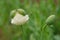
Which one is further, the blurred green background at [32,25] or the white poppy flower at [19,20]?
the blurred green background at [32,25]

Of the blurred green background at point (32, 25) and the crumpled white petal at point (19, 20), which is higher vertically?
the blurred green background at point (32, 25)

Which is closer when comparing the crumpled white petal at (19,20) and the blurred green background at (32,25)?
the crumpled white petal at (19,20)

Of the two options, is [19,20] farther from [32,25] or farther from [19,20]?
[32,25]

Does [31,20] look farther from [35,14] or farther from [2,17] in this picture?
[2,17]

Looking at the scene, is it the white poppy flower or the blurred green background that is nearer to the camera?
the white poppy flower

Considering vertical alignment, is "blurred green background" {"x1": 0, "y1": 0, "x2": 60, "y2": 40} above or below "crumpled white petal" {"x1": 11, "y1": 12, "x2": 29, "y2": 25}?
above

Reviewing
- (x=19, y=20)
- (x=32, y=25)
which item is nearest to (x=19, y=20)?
(x=19, y=20)

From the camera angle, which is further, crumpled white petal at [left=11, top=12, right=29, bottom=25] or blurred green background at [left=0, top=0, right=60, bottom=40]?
blurred green background at [left=0, top=0, right=60, bottom=40]

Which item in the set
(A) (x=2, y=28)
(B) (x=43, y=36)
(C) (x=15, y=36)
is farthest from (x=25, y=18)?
(A) (x=2, y=28)

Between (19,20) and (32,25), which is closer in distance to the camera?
(19,20)
